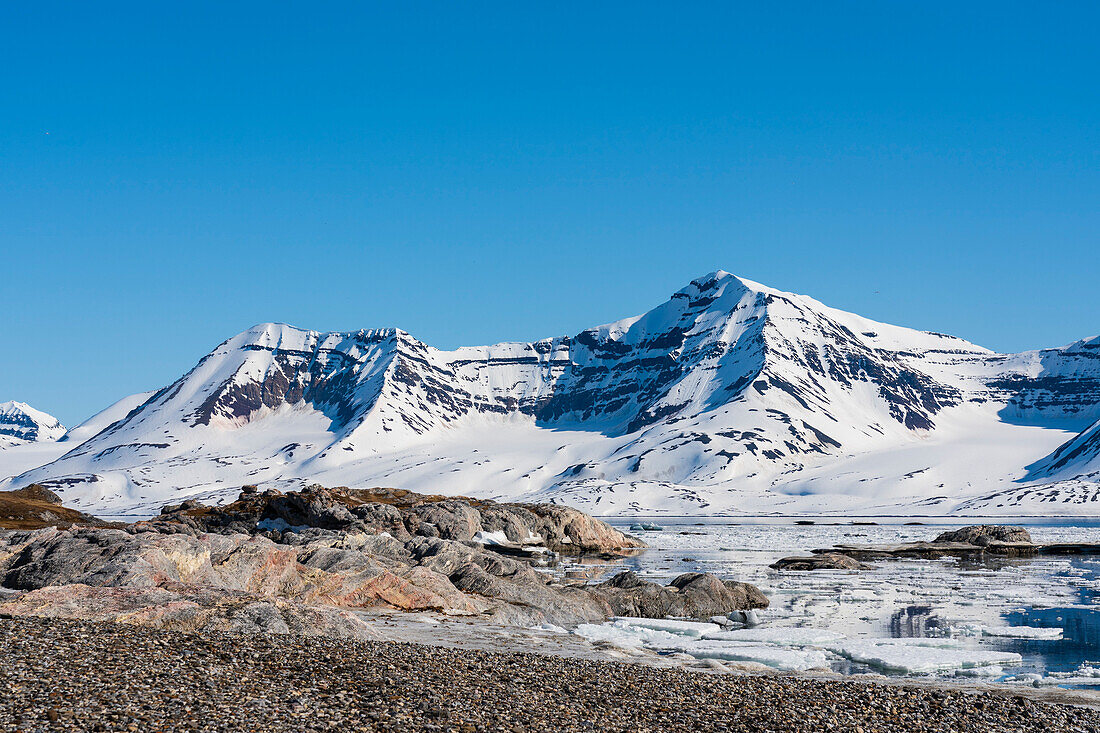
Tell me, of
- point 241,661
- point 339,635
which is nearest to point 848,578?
point 339,635

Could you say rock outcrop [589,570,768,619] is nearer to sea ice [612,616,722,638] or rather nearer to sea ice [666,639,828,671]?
sea ice [612,616,722,638]

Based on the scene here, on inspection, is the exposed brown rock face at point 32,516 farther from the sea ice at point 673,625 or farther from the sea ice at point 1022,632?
the sea ice at point 1022,632

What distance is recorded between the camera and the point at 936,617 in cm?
4528

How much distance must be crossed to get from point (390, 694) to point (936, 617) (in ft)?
110

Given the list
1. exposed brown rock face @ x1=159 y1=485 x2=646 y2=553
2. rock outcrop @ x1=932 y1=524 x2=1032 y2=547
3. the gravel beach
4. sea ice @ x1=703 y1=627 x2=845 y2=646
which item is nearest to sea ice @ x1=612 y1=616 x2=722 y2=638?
sea ice @ x1=703 y1=627 x2=845 y2=646

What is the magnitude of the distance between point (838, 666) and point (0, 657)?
24.2m

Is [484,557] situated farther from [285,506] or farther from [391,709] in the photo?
[285,506]

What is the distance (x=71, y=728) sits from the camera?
16047 millimetres

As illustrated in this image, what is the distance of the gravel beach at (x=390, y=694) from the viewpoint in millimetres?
17734

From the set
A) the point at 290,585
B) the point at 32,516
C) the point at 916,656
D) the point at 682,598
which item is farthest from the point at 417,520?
the point at 916,656

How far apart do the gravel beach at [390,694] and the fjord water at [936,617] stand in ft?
24.0

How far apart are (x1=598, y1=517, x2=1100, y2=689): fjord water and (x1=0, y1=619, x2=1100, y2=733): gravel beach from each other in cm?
732

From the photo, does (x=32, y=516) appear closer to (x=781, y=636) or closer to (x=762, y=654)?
(x=781, y=636)

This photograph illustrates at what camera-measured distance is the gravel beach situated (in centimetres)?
1773
